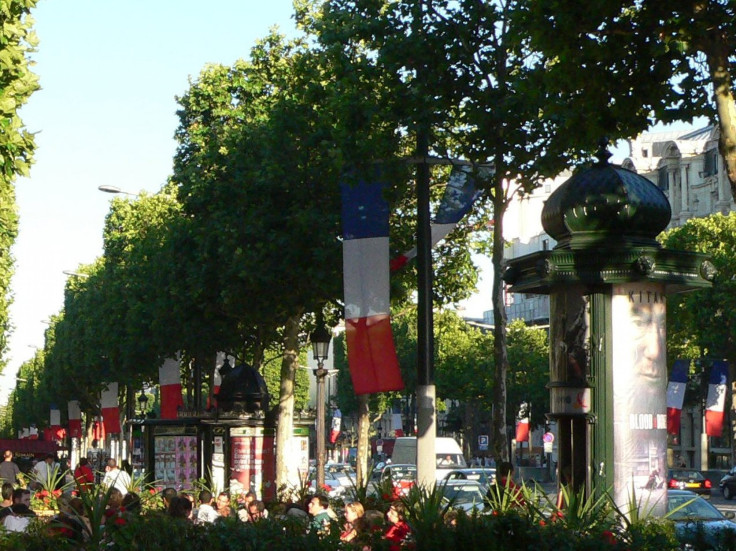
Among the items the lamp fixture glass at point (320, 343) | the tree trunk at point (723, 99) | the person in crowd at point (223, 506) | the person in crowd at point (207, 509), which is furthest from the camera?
the lamp fixture glass at point (320, 343)

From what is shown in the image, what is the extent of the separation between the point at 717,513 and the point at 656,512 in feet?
30.7

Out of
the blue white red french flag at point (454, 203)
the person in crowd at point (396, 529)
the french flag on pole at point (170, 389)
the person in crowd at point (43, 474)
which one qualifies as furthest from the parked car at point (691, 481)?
the person in crowd at point (396, 529)

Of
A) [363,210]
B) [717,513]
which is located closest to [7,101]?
[363,210]

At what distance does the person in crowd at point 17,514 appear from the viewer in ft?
52.3

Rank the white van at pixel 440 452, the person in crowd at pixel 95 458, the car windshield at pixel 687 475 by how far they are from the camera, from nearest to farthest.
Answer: the car windshield at pixel 687 475 < the white van at pixel 440 452 < the person in crowd at pixel 95 458

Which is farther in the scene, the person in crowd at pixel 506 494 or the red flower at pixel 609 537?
the person in crowd at pixel 506 494

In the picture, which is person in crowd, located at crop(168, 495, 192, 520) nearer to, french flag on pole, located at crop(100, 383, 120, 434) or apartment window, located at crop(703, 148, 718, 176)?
french flag on pole, located at crop(100, 383, 120, 434)

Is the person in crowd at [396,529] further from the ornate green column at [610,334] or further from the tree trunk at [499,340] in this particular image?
the tree trunk at [499,340]

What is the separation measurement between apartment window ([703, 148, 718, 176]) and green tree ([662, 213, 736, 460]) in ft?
96.0

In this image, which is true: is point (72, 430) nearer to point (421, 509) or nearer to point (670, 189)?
point (670, 189)

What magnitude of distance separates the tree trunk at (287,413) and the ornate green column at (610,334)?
2034 cm

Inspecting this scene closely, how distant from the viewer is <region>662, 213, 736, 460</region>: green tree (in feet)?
207

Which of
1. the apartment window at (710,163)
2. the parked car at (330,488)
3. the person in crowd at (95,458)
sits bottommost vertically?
the person in crowd at (95,458)

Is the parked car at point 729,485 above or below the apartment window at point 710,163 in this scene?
below
